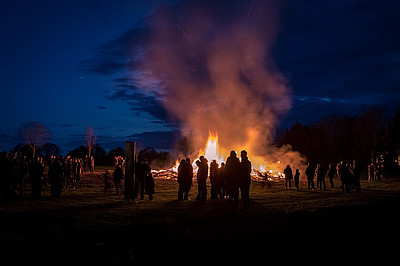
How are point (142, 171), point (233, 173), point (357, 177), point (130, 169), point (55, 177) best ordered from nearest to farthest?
point (233, 173) < point (130, 169) < point (142, 171) < point (55, 177) < point (357, 177)

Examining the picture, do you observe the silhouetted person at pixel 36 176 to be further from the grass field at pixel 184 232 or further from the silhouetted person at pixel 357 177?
the silhouetted person at pixel 357 177

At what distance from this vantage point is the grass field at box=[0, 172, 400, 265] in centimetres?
714

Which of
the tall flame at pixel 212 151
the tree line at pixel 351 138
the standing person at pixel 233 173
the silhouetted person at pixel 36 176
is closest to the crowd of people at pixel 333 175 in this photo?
the standing person at pixel 233 173

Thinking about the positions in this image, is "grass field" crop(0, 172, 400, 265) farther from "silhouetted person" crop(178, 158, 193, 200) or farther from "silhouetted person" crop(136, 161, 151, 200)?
"silhouetted person" crop(178, 158, 193, 200)

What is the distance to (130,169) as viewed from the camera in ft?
49.1

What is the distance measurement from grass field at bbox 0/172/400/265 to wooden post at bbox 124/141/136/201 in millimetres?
2100

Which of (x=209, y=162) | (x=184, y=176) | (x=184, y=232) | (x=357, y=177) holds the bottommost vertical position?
(x=184, y=232)


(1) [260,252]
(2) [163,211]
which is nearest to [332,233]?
(1) [260,252]

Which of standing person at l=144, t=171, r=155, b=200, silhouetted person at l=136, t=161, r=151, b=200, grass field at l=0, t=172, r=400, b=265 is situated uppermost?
silhouetted person at l=136, t=161, r=151, b=200

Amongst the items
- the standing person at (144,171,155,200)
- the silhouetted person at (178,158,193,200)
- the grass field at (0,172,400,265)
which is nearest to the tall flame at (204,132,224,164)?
the silhouetted person at (178,158,193,200)

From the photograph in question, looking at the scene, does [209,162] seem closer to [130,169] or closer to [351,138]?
[130,169]

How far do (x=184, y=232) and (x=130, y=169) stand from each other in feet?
21.5

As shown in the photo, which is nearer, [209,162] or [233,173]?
[233,173]

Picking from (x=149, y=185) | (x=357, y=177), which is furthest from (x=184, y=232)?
(x=357, y=177)
